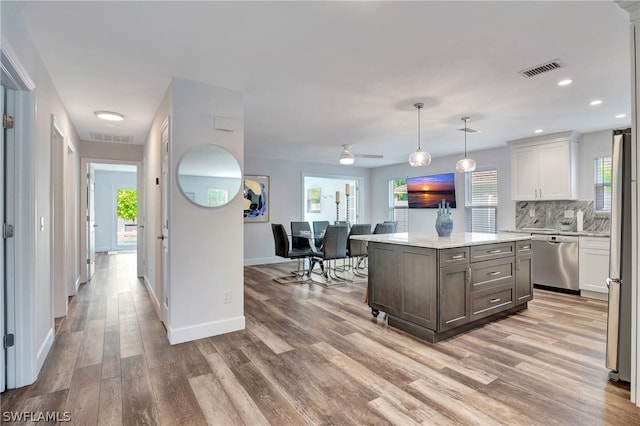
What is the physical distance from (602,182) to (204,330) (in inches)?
236

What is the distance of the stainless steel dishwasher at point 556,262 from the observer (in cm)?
465

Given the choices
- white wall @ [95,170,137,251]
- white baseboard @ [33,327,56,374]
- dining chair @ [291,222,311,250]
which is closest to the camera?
white baseboard @ [33,327,56,374]

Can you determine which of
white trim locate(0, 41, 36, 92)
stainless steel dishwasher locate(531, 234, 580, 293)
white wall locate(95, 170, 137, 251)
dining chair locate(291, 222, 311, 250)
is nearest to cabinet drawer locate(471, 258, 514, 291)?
stainless steel dishwasher locate(531, 234, 580, 293)

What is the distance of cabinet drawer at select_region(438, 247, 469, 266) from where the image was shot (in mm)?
2942

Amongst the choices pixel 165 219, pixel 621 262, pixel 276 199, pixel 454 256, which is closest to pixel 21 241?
pixel 165 219

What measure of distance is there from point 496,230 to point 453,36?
16.3 feet

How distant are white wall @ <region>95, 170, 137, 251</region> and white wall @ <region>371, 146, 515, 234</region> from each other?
7909 millimetres

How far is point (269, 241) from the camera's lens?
24.4 feet

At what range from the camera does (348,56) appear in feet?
8.27

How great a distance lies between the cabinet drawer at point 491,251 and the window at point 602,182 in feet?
8.18

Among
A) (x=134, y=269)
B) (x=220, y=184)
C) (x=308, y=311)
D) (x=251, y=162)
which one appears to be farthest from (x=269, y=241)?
(x=220, y=184)

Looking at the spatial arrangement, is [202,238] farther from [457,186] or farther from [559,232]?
[457,186]

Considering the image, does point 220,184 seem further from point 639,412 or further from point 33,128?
point 639,412

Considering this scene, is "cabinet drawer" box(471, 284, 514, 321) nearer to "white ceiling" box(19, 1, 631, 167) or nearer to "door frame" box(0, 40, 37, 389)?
"white ceiling" box(19, 1, 631, 167)
